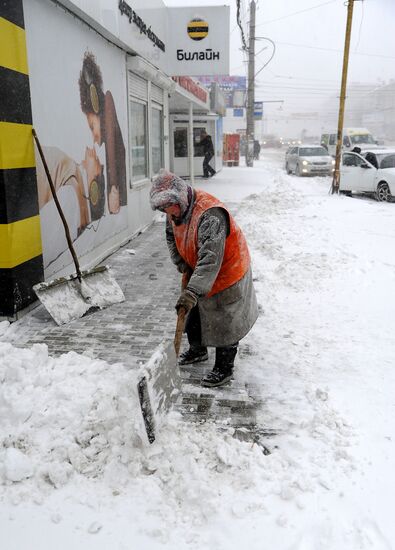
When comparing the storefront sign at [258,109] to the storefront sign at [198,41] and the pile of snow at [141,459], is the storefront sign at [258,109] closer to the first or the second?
the storefront sign at [198,41]

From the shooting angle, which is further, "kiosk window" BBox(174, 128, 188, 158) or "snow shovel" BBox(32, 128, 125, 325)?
"kiosk window" BBox(174, 128, 188, 158)

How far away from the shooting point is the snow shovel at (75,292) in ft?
16.2

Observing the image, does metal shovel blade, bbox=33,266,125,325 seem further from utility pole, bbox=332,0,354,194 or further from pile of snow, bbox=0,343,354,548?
utility pole, bbox=332,0,354,194

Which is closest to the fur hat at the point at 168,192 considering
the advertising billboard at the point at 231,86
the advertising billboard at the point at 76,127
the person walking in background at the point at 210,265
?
the person walking in background at the point at 210,265

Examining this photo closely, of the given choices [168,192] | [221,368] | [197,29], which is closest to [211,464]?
[221,368]

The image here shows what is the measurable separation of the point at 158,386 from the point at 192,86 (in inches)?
585

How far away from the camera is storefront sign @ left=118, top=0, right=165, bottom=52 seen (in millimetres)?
7733

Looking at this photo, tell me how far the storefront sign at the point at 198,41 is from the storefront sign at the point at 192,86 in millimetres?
2370

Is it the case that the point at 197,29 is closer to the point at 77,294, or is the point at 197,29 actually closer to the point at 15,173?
the point at 15,173

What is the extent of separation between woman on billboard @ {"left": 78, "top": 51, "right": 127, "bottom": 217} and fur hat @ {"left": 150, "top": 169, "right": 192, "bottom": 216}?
3.76m

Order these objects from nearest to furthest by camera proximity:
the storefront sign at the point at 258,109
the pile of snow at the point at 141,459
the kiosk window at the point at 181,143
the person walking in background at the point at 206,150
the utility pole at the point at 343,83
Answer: the pile of snow at the point at 141,459 → the utility pole at the point at 343,83 → the person walking in background at the point at 206,150 → the kiosk window at the point at 181,143 → the storefront sign at the point at 258,109

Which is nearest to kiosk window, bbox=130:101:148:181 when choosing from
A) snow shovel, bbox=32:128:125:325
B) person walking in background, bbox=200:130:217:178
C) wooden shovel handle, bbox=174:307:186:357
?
snow shovel, bbox=32:128:125:325

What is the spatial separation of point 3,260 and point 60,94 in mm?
2200

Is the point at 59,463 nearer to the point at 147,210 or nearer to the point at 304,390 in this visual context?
the point at 304,390
